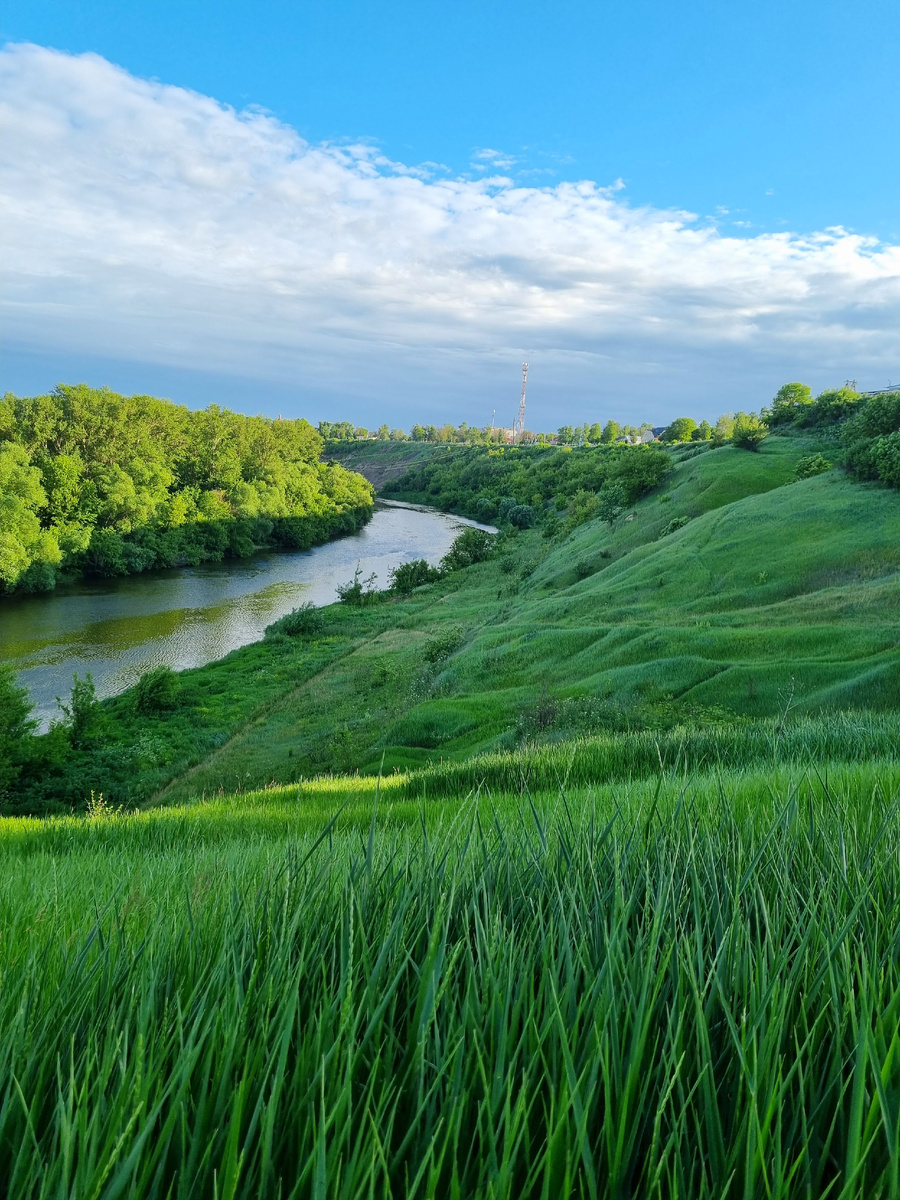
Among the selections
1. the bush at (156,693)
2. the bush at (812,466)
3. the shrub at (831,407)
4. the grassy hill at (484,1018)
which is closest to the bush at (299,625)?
the bush at (156,693)

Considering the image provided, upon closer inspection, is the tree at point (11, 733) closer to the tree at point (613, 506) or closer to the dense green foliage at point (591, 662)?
the dense green foliage at point (591, 662)

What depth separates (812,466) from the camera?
35062 millimetres

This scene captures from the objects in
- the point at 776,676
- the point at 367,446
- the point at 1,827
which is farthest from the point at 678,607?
the point at 367,446

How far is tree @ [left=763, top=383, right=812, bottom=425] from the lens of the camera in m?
49.8

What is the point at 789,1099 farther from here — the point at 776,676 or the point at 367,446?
the point at 367,446

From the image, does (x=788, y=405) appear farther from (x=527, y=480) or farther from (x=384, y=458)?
(x=384, y=458)

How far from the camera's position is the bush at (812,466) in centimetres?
3469

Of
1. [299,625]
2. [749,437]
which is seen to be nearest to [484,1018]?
[299,625]

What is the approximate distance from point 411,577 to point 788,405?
31.6 m

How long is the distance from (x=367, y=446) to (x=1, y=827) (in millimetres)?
196364

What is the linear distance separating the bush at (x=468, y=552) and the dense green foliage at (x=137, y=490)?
82.1 ft

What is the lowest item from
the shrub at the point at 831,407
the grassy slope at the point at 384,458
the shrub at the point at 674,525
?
the shrub at the point at 674,525

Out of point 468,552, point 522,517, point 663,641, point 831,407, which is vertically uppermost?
point 831,407

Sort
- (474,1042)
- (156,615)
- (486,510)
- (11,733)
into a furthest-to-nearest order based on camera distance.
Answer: (486,510) → (156,615) → (11,733) → (474,1042)
